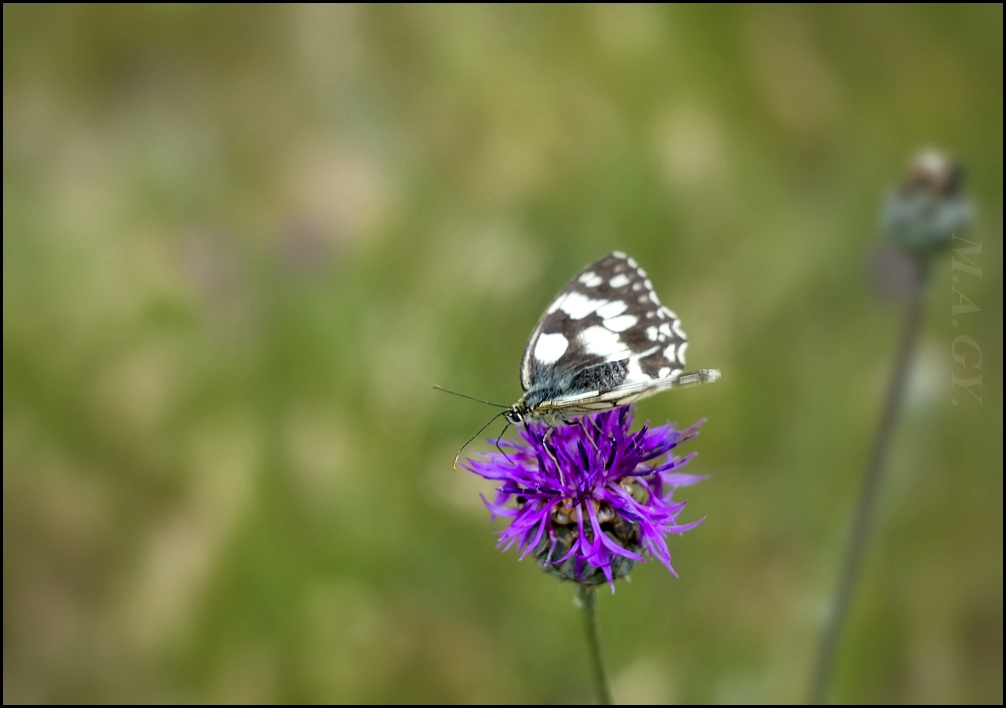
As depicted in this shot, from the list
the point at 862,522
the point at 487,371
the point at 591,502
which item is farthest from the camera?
the point at 487,371

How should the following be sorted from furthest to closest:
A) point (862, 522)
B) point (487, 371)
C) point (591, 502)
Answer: point (487, 371) → point (862, 522) → point (591, 502)

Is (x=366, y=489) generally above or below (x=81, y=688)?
above

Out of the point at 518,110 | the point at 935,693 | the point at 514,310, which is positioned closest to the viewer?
the point at 935,693

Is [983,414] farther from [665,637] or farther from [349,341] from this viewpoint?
[349,341]

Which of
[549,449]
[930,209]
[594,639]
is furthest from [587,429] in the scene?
[930,209]

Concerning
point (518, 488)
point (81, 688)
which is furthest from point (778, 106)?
point (81, 688)

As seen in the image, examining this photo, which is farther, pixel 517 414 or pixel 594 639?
pixel 517 414

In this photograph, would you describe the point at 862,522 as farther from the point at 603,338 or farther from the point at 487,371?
the point at 487,371

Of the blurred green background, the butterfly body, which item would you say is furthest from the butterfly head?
the blurred green background
